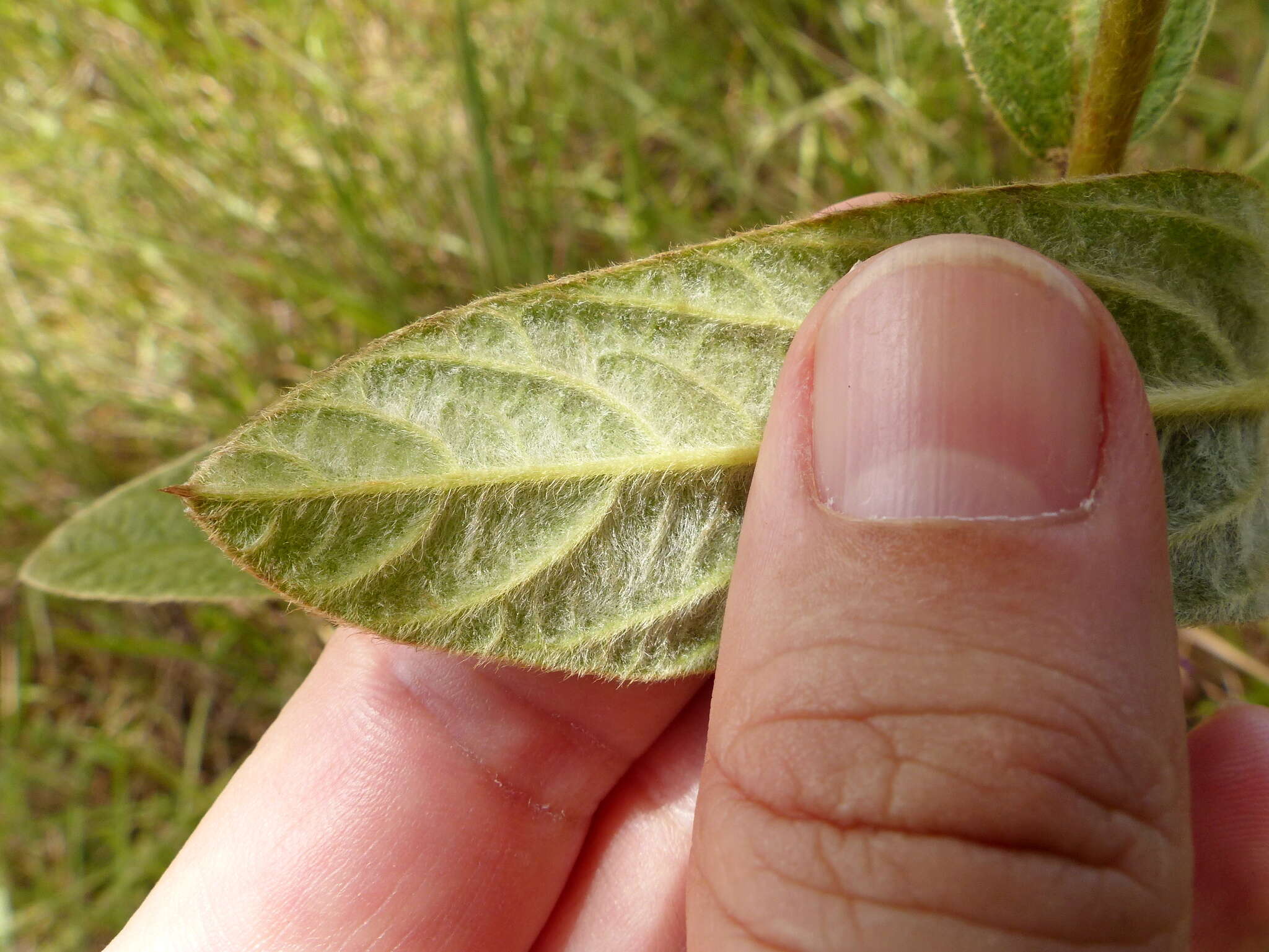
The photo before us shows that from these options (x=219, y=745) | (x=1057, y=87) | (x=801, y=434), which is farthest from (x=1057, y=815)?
(x=219, y=745)

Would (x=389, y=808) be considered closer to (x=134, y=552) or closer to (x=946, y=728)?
(x=134, y=552)

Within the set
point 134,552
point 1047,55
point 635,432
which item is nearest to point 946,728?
point 635,432

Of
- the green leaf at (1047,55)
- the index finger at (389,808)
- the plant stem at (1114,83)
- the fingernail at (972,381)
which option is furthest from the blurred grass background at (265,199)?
the fingernail at (972,381)

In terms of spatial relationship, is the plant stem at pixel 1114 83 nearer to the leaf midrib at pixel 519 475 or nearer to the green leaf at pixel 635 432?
the green leaf at pixel 635 432

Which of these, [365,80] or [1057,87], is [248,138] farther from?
[1057,87]

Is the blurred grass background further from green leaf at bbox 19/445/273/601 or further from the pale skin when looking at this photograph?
the pale skin

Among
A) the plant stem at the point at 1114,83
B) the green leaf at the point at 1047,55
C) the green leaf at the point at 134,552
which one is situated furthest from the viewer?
the green leaf at the point at 134,552
